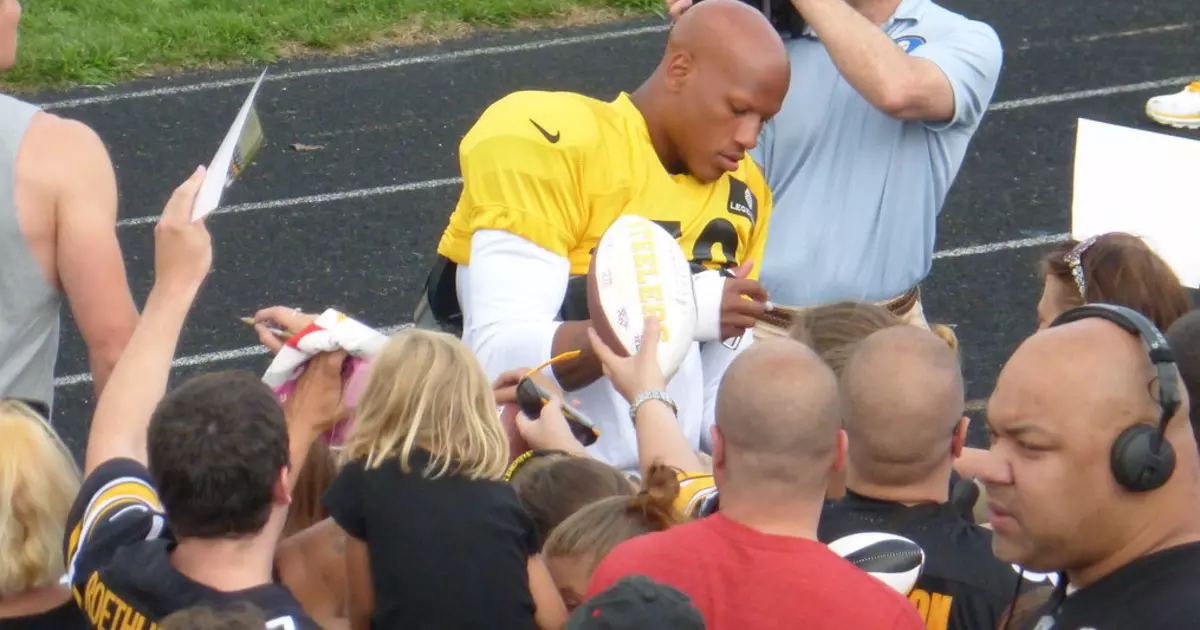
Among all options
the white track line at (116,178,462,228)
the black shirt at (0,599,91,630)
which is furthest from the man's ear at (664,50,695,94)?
the white track line at (116,178,462,228)

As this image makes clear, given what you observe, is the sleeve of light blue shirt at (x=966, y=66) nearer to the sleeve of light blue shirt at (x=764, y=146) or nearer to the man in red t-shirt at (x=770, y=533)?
the sleeve of light blue shirt at (x=764, y=146)

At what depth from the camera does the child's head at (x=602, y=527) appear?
9.23 ft

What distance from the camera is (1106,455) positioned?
6.73 feet

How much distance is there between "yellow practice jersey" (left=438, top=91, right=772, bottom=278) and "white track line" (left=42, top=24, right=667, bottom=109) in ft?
21.4

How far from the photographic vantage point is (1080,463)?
207 centimetres

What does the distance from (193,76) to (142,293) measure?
3248 mm

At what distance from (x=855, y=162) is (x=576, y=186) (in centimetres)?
85

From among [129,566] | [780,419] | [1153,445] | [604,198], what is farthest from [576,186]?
[1153,445]

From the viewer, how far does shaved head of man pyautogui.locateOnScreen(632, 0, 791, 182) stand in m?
3.32

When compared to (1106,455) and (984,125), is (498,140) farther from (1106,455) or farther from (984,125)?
(984,125)

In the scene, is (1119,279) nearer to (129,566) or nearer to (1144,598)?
(1144,598)

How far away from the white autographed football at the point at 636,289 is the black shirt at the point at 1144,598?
122cm

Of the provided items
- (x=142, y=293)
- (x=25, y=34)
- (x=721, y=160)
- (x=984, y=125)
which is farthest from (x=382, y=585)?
(x=25, y=34)

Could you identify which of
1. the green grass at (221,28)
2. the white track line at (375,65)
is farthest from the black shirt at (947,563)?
the green grass at (221,28)
